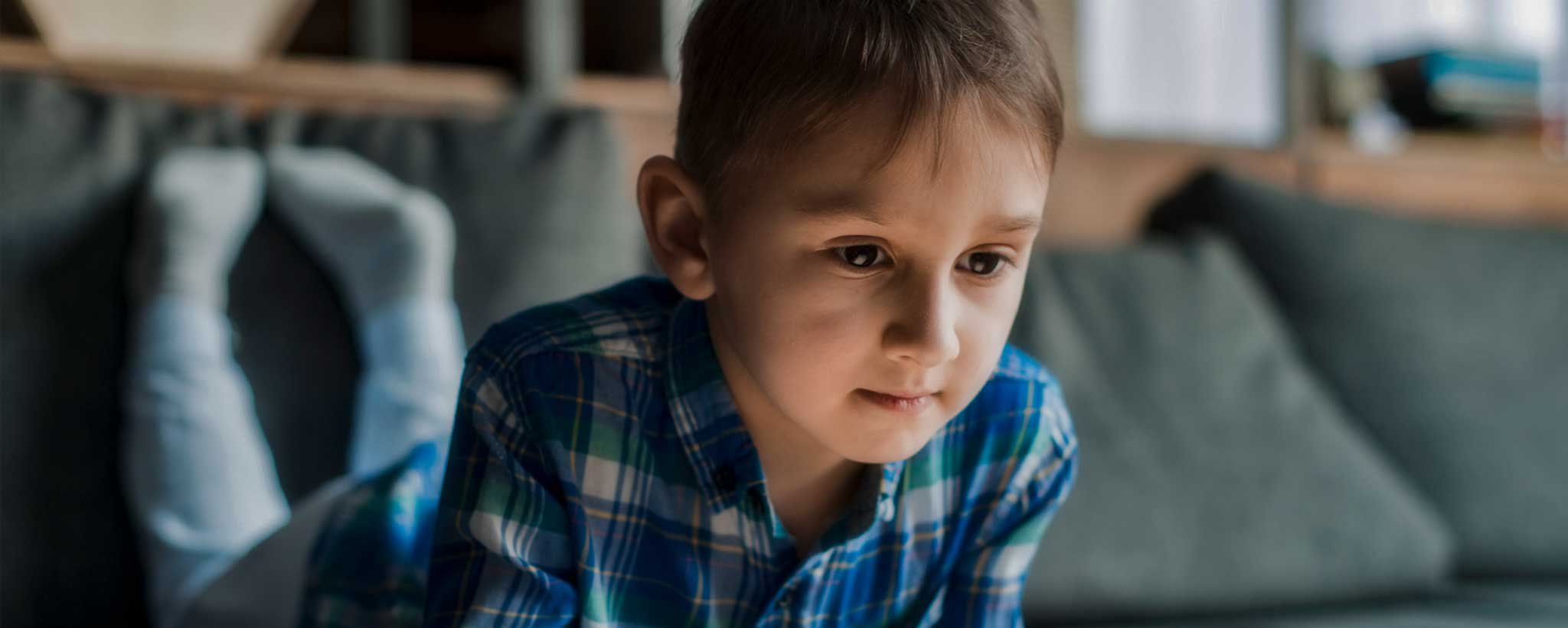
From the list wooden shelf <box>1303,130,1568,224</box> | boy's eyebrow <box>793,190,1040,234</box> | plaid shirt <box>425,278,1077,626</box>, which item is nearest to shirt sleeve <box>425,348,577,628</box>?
plaid shirt <box>425,278,1077,626</box>

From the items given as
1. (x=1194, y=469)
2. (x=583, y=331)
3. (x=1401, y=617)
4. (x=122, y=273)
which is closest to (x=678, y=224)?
(x=583, y=331)

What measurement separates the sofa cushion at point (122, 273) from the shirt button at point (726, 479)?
1.43 ft

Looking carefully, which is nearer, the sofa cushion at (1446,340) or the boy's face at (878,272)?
the boy's face at (878,272)

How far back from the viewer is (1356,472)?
1.34 metres

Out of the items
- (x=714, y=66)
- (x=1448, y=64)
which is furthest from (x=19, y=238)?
(x=1448, y=64)

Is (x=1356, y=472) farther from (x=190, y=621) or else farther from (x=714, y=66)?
(x=190, y=621)

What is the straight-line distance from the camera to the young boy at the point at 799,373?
0.64m

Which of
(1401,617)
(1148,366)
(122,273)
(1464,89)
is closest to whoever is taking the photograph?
(122,273)

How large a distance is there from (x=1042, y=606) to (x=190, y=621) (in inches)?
29.1

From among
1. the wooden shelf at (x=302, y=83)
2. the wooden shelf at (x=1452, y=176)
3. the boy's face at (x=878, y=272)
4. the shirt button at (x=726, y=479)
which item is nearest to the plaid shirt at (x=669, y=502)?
the shirt button at (x=726, y=479)

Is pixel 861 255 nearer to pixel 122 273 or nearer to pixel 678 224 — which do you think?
pixel 678 224

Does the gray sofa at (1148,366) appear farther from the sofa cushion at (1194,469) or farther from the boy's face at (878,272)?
the boy's face at (878,272)

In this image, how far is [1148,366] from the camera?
4.42 feet

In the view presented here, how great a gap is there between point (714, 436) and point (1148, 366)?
719 mm
